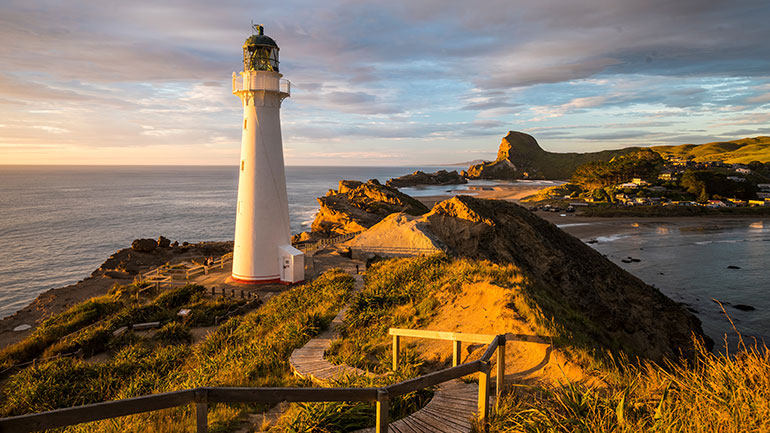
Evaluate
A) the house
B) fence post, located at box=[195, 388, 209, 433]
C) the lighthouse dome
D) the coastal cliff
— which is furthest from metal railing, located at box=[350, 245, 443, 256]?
the house

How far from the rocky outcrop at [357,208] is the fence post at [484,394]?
39.4 m

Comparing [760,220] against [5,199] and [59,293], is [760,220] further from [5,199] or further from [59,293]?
[5,199]

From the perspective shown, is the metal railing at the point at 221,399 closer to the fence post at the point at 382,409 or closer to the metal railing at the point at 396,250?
the fence post at the point at 382,409

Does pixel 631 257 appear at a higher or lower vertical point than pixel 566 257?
lower

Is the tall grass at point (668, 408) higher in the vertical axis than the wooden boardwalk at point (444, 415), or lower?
higher

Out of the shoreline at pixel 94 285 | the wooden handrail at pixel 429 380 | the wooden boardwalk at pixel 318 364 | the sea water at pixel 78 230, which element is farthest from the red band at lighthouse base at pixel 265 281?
the wooden handrail at pixel 429 380

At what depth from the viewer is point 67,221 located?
219 ft

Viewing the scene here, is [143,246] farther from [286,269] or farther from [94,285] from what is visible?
[286,269]

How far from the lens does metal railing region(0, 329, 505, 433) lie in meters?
3.38

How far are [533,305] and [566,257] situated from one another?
12098 mm

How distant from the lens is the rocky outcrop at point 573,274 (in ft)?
55.1

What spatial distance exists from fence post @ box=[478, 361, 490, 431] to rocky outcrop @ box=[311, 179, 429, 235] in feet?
129

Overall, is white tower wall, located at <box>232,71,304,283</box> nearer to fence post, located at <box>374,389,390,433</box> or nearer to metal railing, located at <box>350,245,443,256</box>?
metal railing, located at <box>350,245,443,256</box>

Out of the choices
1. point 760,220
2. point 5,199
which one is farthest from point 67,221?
point 760,220
